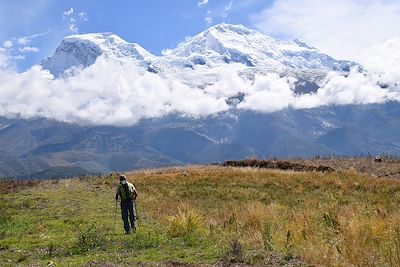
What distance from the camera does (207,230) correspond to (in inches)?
834

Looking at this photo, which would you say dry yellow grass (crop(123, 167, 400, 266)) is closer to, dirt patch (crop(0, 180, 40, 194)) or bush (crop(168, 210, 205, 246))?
bush (crop(168, 210, 205, 246))

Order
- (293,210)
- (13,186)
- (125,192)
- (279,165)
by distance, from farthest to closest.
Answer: (279,165) → (13,186) → (293,210) → (125,192)

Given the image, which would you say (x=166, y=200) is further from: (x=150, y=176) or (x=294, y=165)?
(x=294, y=165)

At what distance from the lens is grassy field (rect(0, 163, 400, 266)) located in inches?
570

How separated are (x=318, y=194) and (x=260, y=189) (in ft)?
15.9

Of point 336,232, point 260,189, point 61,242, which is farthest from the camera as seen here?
point 260,189

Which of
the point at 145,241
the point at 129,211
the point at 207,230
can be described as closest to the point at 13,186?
the point at 129,211

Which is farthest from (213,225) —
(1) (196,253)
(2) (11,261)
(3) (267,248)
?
(2) (11,261)

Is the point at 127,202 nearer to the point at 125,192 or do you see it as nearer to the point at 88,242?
the point at 125,192

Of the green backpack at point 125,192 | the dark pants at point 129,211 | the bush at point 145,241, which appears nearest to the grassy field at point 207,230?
the bush at point 145,241

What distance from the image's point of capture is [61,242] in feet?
69.8

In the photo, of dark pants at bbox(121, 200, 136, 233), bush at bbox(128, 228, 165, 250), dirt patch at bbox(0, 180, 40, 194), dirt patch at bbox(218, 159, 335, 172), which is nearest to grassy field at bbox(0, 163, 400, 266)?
bush at bbox(128, 228, 165, 250)

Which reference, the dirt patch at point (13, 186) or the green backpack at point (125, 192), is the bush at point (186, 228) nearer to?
the green backpack at point (125, 192)

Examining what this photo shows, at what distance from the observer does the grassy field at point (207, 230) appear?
14.5 m
